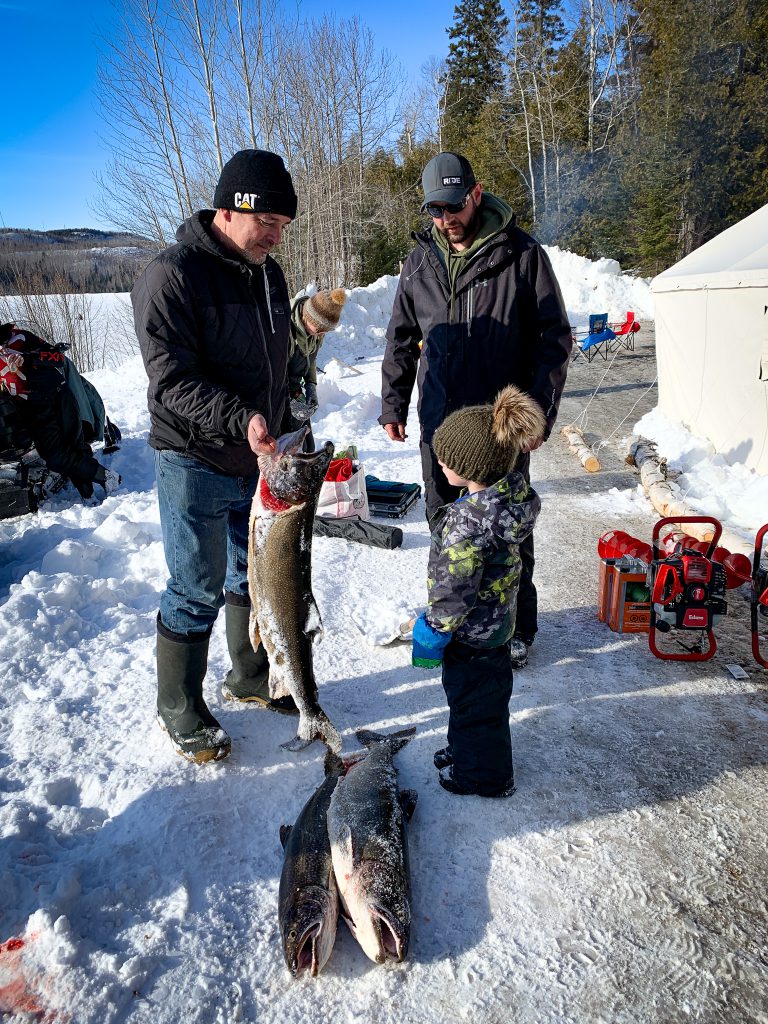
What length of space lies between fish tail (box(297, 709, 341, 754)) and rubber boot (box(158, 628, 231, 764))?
485 mm

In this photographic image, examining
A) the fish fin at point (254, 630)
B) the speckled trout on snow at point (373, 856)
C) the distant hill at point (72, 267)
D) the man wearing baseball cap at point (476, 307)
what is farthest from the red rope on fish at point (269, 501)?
the distant hill at point (72, 267)

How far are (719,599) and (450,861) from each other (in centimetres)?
218

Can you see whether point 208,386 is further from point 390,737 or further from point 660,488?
point 660,488

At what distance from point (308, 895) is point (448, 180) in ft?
10.4

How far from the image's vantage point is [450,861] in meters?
2.54

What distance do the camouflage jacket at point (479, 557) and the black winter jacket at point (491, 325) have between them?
762 mm

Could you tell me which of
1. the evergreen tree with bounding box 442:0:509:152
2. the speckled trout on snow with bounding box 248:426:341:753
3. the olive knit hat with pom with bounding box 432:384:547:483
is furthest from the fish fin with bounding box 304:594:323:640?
the evergreen tree with bounding box 442:0:509:152

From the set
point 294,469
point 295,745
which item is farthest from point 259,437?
point 295,745

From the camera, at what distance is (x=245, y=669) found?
3.42m

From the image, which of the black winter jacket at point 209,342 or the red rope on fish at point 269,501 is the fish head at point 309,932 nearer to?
the red rope on fish at point 269,501

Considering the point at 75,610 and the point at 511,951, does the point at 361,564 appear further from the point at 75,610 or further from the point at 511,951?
the point at 511,951

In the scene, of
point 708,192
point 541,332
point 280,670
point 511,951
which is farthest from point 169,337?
point 708,192

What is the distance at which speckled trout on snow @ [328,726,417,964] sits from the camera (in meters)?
2.12

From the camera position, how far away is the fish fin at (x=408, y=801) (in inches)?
107
